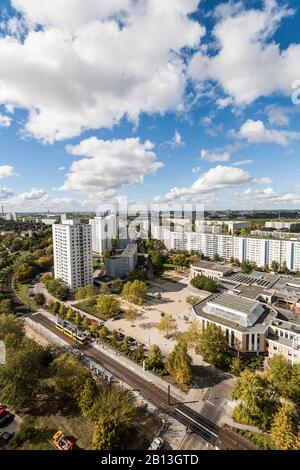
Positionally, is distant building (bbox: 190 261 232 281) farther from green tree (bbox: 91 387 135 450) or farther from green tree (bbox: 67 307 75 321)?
green tree (bbox: 91 387 135 450)

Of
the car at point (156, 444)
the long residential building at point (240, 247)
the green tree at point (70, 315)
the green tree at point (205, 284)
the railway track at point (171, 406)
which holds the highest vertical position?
the long residential building at point (240, 247)

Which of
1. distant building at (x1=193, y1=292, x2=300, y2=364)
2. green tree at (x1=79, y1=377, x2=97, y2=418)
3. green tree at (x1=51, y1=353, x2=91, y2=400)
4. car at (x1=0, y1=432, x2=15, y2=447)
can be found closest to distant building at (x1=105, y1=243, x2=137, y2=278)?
distant building at (x1=193, y1=292, x2=300, y2=364)

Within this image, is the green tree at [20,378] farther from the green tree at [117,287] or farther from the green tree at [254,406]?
the green tree at [117,287]

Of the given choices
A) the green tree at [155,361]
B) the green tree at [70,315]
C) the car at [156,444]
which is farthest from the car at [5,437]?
the green tree at [70,315]

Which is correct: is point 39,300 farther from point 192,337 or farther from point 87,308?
point 192,337

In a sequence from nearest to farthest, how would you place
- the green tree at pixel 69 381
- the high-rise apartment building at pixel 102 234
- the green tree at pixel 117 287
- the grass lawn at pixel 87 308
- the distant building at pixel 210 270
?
the green tree at pixel 69 381 < the grass lawn at pixel 87 308 < the green tree at pixel 117 287 < the distant building at pixel 210 270 < the high-rise apartment building at pixel 102 234

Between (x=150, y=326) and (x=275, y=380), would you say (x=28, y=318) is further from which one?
(x=275, y=380)
